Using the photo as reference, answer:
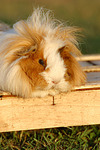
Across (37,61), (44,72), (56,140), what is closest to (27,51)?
(37,61)

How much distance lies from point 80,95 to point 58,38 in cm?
59

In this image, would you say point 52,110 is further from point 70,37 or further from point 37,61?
point 70,37

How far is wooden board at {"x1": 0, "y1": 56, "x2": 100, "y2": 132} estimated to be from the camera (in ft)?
8.52

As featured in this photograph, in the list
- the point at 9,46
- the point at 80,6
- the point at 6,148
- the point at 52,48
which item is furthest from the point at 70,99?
the point at 80,6

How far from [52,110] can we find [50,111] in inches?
0.8

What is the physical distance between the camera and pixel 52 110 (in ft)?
8.72

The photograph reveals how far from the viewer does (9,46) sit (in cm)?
261

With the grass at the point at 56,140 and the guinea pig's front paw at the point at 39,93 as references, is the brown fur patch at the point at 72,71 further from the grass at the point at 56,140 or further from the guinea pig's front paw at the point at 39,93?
the grass at the point at 56,140

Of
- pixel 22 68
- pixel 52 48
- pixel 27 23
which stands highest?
pixel 27 23

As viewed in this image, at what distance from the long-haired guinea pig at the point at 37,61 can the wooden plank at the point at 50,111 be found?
0.11m

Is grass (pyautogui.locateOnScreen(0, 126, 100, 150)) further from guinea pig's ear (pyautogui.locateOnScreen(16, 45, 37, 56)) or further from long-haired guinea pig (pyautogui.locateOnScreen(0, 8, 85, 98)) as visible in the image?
guinea pig's ear (pyautogui.locateOnScreen(16, 45, 37, 56))

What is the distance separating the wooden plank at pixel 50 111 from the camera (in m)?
2.60

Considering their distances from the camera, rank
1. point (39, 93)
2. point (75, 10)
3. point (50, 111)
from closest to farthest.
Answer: point (39, 93), point (50, 111), point (75, 10)

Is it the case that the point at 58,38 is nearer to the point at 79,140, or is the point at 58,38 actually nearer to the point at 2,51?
the point at 2,51
